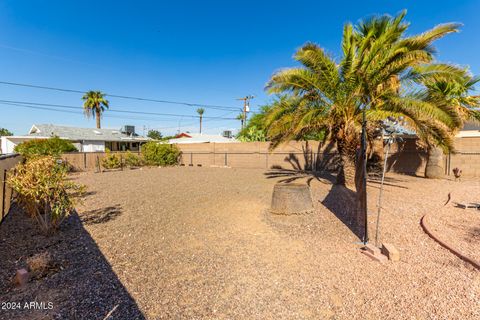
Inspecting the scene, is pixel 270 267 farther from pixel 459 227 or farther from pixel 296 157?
pixel 296 157

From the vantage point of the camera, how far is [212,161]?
21.0m

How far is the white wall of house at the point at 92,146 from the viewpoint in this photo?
28252mm

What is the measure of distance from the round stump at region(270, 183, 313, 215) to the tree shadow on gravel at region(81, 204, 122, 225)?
4.10 meters

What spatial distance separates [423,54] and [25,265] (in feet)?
33.4

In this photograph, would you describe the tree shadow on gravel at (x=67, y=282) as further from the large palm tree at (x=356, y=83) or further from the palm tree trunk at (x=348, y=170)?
the palm tree trunk at (x=348, y=170)

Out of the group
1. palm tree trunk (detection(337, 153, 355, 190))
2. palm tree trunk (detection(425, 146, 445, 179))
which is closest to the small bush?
palm tree trunk (detection(337, 153, 355, 190))

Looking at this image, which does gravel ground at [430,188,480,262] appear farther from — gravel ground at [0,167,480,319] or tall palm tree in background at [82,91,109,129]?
tall palm tree in background at [82,91,109,129]

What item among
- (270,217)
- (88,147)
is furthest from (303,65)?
(88,147)

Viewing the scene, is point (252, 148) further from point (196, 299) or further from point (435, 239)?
point (196, 299)

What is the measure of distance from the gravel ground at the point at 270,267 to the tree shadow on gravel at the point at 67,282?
5 cm

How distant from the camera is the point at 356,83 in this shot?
8.28m

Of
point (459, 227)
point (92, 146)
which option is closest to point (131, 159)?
point (92, 146)

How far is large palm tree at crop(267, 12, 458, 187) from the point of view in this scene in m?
7.43

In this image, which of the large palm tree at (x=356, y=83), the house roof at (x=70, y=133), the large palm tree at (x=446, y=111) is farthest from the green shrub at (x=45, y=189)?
the house roof at (x=70, y=133)
